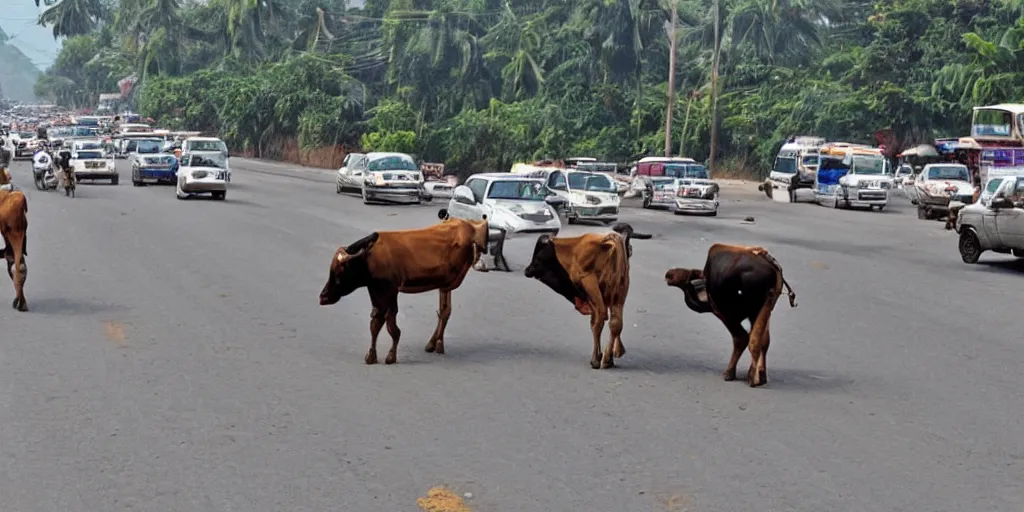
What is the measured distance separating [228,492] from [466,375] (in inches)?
160

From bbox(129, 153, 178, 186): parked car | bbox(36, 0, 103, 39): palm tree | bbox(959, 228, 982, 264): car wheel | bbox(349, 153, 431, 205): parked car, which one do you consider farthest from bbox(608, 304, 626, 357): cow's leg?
bbox(36, 0, 103, 39): palm tree

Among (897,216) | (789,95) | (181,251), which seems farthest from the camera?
(789,95)

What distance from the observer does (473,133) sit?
219ft

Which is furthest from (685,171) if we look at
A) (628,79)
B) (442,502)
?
(442,502)

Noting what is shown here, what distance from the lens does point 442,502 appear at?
24.5ft

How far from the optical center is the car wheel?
23500mm

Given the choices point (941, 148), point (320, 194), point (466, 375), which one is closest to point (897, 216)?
point (941, 148)

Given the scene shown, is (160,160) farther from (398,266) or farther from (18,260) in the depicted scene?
(398,266)

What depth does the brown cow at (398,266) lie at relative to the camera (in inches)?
468

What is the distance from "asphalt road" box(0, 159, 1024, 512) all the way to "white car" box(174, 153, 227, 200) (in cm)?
1991

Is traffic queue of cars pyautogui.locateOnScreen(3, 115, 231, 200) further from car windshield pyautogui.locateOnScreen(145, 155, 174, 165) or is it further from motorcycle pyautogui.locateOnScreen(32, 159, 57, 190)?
motorcycle pyautogui.locateOnScreen(32, 159, 57, 190)

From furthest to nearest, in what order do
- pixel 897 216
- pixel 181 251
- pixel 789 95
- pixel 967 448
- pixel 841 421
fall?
pixel 789 95, pixel 897 216, pixel 181 251, pixel 841 421, pixel 967 448

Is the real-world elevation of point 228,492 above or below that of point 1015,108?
below

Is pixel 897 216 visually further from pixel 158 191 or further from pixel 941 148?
pixel 158 191
